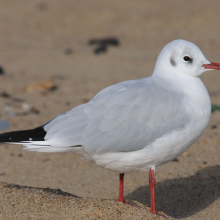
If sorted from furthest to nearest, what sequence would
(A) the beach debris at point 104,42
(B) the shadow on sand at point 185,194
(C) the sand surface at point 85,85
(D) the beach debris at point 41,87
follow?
(A) the beach debris at point 104,42 < (D) the beach debris at point 41,87 < (B) the shadow on sand at point 185,194 < (C) the sand surface at point 85,85

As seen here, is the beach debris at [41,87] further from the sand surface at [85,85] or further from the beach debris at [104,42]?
the beach debris at [104,42]

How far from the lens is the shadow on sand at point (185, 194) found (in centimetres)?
386

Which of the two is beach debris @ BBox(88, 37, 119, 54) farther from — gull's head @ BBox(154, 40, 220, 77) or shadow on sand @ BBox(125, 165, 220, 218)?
gull's head @ BBox(154, 40, 220, 77)

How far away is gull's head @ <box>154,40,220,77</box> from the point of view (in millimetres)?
3408

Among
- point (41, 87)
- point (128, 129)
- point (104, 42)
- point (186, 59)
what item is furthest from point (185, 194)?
point (104, 42)

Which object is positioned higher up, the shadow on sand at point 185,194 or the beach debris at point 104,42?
the beach debris at point 104,42

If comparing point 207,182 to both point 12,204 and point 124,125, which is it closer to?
point 124,125

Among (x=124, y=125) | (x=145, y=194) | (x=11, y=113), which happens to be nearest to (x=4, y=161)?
(x=11, y=113)

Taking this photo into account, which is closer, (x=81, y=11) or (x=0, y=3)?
(x=81, y=11)

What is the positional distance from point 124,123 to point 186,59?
0.81 meters

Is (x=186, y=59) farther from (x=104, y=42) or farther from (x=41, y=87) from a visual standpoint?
(x=104, y=42)

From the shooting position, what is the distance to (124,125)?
3.16 meters

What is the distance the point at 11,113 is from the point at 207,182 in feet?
10.6

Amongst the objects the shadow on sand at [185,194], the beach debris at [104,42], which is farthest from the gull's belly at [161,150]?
the beach debris at [104,42]
